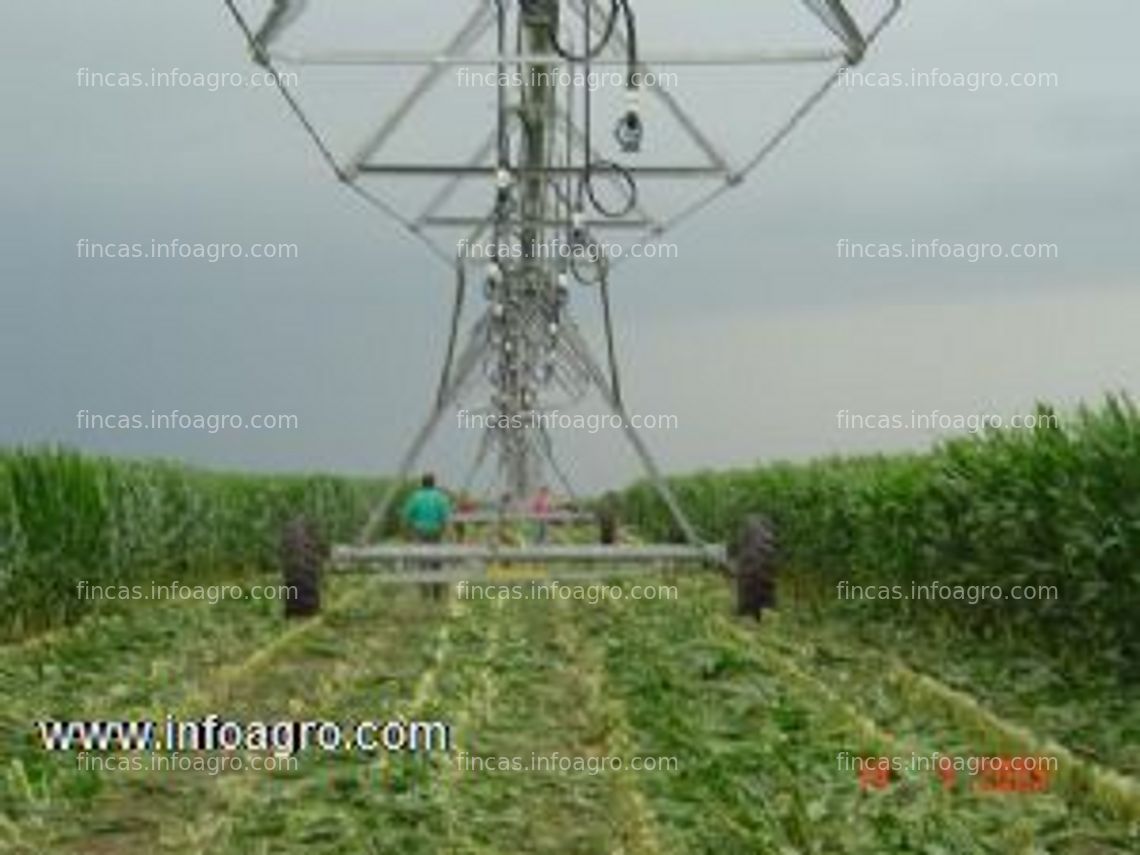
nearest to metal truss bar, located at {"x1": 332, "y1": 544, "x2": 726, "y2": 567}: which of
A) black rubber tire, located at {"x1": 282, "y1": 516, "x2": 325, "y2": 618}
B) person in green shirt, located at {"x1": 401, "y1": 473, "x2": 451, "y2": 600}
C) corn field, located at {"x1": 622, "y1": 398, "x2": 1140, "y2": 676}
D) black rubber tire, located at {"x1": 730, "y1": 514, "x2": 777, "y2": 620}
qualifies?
black rubber tire, located at {"x1": 282, "y1": 516, "x2": 325, "y2": 618}

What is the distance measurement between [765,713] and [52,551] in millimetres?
9332

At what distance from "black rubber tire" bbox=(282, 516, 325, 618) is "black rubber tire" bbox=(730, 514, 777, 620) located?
394 centimetres

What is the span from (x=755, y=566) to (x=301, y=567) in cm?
427

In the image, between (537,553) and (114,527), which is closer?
(537,553)

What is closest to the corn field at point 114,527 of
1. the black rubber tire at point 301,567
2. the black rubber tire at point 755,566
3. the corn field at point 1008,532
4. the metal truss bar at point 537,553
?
the black rubber tire at point 301,567

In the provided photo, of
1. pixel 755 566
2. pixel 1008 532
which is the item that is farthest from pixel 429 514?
pixel 1008 532

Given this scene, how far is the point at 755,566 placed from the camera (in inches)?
688

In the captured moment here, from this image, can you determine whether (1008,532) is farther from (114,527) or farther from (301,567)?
(114,527)

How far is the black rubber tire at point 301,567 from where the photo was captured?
16828 millimetres

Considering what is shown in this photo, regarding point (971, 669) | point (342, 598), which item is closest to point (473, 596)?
point (342, 598)

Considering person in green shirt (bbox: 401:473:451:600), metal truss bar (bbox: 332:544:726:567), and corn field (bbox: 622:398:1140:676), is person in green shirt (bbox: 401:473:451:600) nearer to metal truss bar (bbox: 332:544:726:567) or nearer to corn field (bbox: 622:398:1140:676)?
metal truss bar (bbox: 332:544:726:567)

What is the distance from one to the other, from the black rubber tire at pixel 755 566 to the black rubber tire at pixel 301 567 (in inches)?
155

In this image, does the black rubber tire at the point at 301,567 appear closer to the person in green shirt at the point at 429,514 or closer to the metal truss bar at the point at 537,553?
the metal truss bar at the point at 537,553

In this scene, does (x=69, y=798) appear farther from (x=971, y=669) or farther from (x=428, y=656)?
(x=971, y=669)
